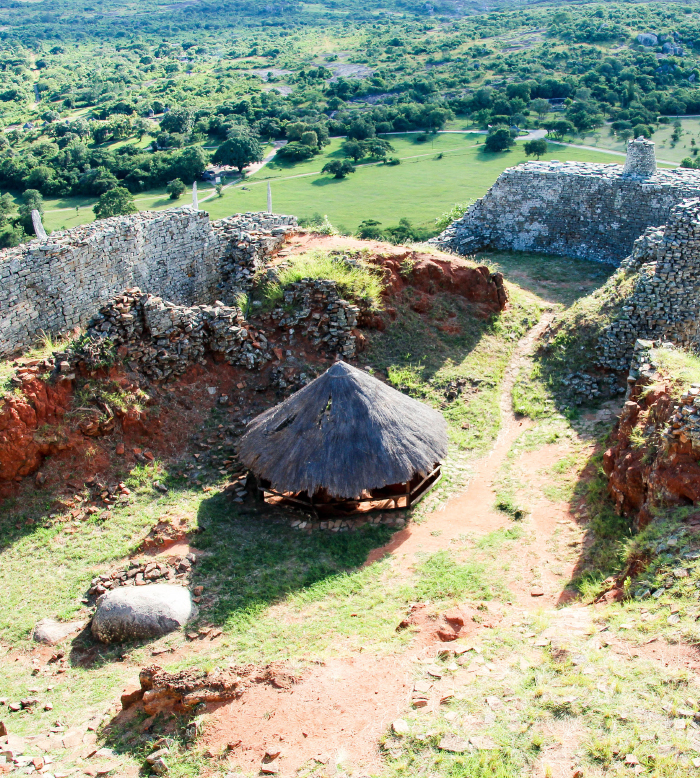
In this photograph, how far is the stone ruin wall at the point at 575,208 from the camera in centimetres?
1948

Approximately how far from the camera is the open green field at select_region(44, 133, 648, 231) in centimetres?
3505

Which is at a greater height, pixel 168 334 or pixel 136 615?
pixel 168 334

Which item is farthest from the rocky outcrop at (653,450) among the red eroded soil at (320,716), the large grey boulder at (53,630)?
the large grey boulder at (53,630)

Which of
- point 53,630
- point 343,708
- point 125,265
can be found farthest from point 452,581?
point 125,265

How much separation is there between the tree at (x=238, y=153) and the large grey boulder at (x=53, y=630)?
38.6 m

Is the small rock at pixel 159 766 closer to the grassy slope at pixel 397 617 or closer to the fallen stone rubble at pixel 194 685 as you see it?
the grassy slope at pixel 397 617

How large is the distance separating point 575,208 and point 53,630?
17.6 m

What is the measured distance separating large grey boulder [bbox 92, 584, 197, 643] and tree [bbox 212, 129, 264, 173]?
38645 mm

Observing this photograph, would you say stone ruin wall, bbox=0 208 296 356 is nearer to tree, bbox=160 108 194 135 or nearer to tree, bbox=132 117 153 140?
tree, bbox=160 108 194 135

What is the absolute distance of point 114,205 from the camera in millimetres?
32594

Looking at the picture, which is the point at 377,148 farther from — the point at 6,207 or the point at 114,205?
the point at 6,207

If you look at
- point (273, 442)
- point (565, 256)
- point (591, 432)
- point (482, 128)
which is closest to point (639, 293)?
point (591, 432)

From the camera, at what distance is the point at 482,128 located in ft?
171

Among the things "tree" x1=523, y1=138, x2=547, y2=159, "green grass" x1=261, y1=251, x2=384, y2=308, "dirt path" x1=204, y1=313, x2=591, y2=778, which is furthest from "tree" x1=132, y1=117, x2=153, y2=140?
"dirt path" x1=204, y1=313, x2=591, y2=778
